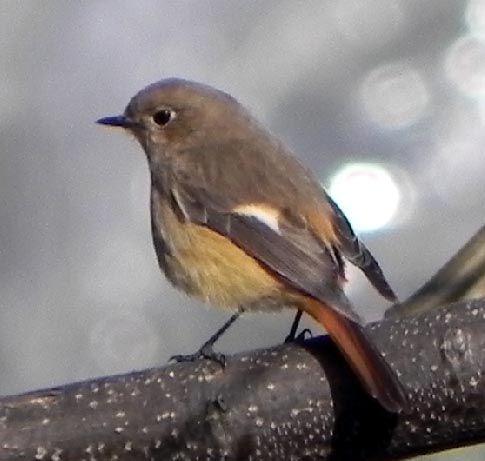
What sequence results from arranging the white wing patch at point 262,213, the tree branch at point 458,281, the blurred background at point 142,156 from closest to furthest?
1. the tree branch at point 458,281
2. the white wing patch at point 262,213
3. the blurred background at point 142,156

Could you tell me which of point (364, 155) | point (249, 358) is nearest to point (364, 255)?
point (249, 358)

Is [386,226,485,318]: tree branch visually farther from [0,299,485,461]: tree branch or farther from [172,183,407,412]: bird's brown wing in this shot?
[0,299,485,461]: tree branch

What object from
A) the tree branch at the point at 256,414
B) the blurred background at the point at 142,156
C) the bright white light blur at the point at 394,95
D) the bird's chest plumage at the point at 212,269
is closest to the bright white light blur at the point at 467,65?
the blurred background at the point at 142,156

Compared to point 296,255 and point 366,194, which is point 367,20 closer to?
point 366,194

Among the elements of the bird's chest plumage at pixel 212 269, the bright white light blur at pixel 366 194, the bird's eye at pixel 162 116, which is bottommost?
the bright white light blur at pixel 366 194

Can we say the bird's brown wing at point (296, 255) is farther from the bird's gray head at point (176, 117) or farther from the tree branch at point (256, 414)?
the bird's gray head at point (176, 117)

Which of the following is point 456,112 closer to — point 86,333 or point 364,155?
point 364,155

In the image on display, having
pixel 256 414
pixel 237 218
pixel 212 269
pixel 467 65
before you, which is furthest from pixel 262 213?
pixel 467 65
